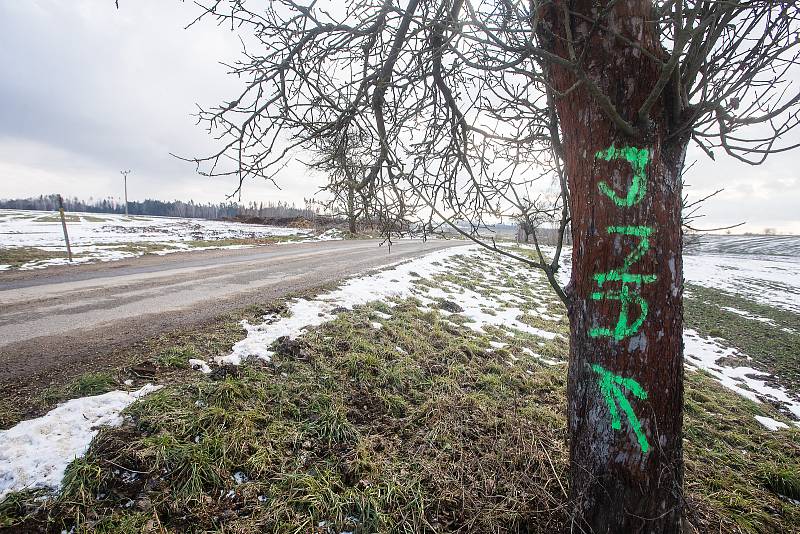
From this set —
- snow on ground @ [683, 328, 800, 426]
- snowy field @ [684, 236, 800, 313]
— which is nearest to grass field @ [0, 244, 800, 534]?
snow on ground @ [683, 328, 800, 426]

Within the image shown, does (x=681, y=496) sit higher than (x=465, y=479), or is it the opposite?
(x=681, y=496)

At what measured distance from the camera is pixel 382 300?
22.3ft

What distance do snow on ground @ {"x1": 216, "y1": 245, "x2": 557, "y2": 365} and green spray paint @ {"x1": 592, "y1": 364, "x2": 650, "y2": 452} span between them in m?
3.19

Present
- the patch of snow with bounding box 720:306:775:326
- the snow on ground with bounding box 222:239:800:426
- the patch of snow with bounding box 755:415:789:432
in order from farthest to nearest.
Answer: the patch of snow with bounding box 720:306:775:326 < the snow on ground with bounding box 222:239:800:426 < the patch of snow with bounding box 755:415:789:432

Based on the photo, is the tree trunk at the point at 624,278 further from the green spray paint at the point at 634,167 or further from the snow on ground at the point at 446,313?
the snow on ground at the point at 446,313

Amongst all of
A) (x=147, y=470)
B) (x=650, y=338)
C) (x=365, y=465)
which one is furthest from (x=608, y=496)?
(x=147, y=470)

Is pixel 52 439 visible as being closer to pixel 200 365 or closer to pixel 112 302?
pixel 200 365

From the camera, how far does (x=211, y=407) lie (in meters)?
2.75

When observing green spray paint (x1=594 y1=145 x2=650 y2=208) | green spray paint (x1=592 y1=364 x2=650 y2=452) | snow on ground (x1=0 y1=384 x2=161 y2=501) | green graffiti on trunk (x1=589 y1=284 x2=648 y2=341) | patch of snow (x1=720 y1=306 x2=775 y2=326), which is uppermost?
green spray paint (x1=594 y1=145 x2=650 y2=208)

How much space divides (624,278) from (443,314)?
5.24m

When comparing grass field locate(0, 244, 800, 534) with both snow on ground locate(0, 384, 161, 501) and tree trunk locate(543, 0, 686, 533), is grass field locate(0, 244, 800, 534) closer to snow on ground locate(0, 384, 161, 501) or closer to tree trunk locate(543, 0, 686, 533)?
snow on ground locate(0, 384, 161, 501)

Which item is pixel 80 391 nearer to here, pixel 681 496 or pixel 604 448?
pixel 604 448

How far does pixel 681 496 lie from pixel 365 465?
1.87 meters

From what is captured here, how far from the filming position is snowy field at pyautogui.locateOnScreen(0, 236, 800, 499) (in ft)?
7.51
